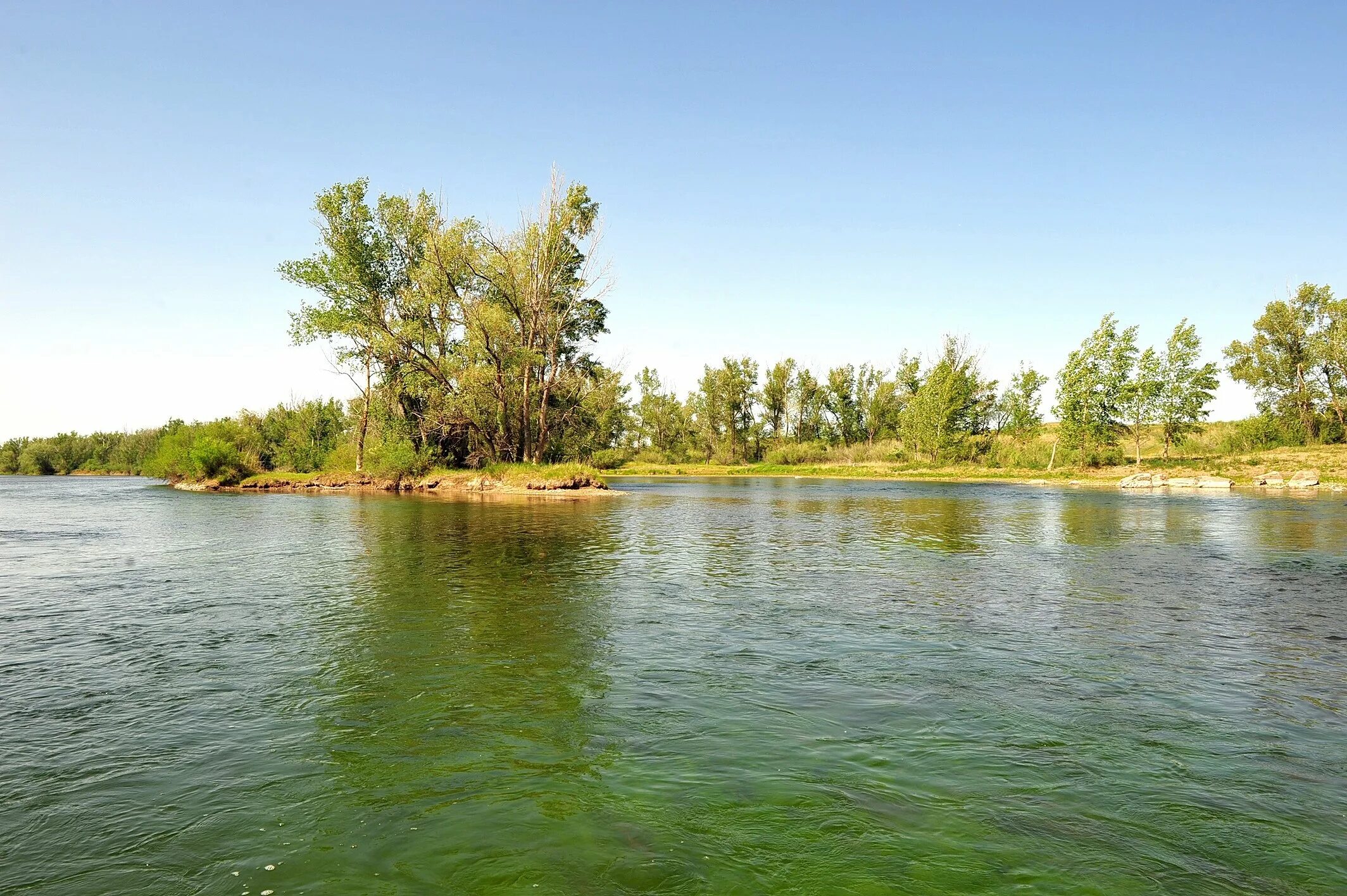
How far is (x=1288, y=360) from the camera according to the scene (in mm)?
76938

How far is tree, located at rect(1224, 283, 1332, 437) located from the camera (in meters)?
75.1

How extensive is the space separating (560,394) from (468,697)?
50326mm

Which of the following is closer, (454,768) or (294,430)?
(454,768)

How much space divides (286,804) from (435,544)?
1807 cm

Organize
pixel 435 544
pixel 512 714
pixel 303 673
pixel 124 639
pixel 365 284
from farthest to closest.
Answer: pixel 365 284 → pixel 435 544 → pixel 124 639 → pixel 303 673 → pixel 512 714

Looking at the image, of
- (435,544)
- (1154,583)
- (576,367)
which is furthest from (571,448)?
(1154,583)

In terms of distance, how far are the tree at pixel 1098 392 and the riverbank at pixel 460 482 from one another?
55346 millimetres

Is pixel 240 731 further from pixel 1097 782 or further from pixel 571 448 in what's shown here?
pixel 571 448

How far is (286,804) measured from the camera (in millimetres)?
6168

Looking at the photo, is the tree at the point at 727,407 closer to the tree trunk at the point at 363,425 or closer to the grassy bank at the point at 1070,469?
the grassy bank at the point at 1070,469

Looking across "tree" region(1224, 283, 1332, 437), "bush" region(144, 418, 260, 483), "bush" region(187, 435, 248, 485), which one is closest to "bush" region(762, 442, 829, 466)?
"tree" region(1224, 283, 1332, 437)

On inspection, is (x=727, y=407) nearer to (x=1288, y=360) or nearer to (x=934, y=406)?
(x=934, y=406)

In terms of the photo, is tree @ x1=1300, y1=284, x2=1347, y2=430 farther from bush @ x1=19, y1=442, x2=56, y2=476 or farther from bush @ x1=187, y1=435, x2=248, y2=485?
bush @ x1=19, y1=442, x2=56, y2=476

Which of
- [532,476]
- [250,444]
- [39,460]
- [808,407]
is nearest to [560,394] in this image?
[532,476]
